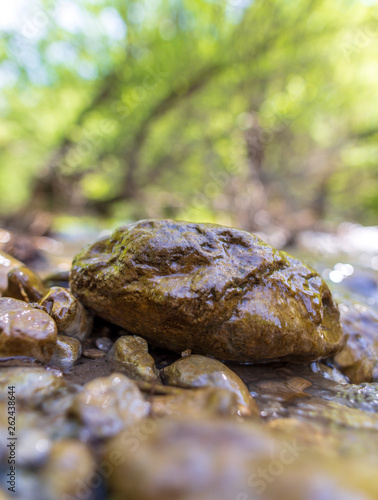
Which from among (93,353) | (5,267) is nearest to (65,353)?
(93,353)

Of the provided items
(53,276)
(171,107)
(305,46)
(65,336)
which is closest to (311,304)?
(65,336)

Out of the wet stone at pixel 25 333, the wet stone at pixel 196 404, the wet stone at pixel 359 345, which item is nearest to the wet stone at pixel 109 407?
the wet stone at pixel 196 404

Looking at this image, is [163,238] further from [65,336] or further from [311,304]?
[311,304]

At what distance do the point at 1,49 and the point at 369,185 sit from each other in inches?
701

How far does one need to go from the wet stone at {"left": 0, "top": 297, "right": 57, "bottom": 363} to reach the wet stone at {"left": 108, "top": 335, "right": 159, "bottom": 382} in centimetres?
38

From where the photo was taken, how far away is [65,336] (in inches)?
70.4

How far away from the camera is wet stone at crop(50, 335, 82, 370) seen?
160 centimetres

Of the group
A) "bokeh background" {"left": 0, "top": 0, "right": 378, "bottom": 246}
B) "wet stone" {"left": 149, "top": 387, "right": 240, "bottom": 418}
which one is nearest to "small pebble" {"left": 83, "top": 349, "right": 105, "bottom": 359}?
"wet stone" {"left": 149, "top": 387, "right": 240, "bottom": 418}

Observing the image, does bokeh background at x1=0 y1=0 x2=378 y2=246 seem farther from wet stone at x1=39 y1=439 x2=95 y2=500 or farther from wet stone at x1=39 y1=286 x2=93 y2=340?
wet stone at x1=39 y1=439 x2=95 y2=500

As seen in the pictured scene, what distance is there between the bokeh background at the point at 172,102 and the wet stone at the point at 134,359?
736 centimetres

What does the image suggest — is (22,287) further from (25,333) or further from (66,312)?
(25,333)

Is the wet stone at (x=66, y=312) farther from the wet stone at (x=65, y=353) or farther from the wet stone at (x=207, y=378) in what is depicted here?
the wet stone at (x=207, y=378)

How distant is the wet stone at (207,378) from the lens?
4.55 ft

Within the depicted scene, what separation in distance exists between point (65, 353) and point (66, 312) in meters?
0.27
